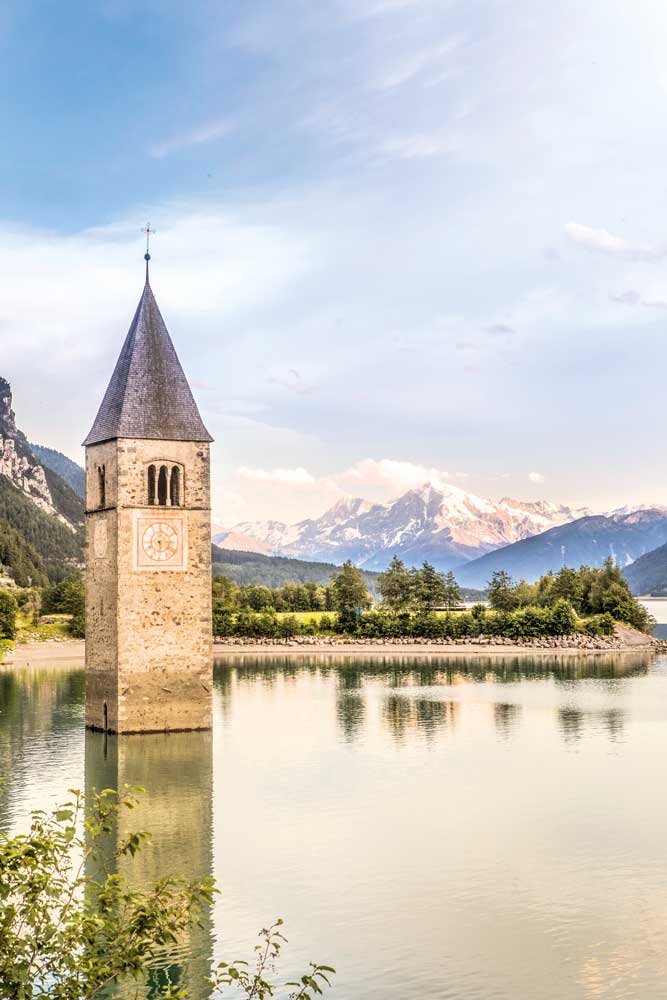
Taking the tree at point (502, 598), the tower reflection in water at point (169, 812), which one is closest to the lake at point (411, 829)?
the tower reflection in water at point (169, 812)

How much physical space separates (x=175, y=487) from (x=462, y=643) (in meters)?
67.9

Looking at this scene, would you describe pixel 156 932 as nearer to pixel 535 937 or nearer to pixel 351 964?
pixel 351 964

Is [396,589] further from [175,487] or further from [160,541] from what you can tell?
[160,541]

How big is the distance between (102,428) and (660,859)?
23.3 meters

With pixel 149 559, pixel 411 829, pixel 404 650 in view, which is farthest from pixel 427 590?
pixel 411 829

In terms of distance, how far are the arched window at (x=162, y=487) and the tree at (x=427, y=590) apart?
7090 centimetres

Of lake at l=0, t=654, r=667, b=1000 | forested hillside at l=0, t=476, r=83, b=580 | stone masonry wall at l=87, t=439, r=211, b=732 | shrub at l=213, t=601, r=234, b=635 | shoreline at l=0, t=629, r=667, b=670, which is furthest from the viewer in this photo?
forested hillside at l=0, t=476, r=83, b=580

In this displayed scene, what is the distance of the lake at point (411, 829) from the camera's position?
17.9 metres

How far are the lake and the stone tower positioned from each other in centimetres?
128

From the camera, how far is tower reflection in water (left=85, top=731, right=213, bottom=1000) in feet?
58.1

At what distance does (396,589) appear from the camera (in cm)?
10844

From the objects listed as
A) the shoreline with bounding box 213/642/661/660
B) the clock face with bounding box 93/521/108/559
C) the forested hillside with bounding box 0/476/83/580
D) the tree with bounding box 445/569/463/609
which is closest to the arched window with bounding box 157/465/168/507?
the clock face with bounding box 93/521/108/559

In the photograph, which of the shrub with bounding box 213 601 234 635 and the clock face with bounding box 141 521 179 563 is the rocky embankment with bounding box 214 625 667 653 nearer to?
the shrub with bounding box 213 601 234 635

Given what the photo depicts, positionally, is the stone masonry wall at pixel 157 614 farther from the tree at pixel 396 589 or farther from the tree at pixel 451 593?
the tree at pixel 451 593
